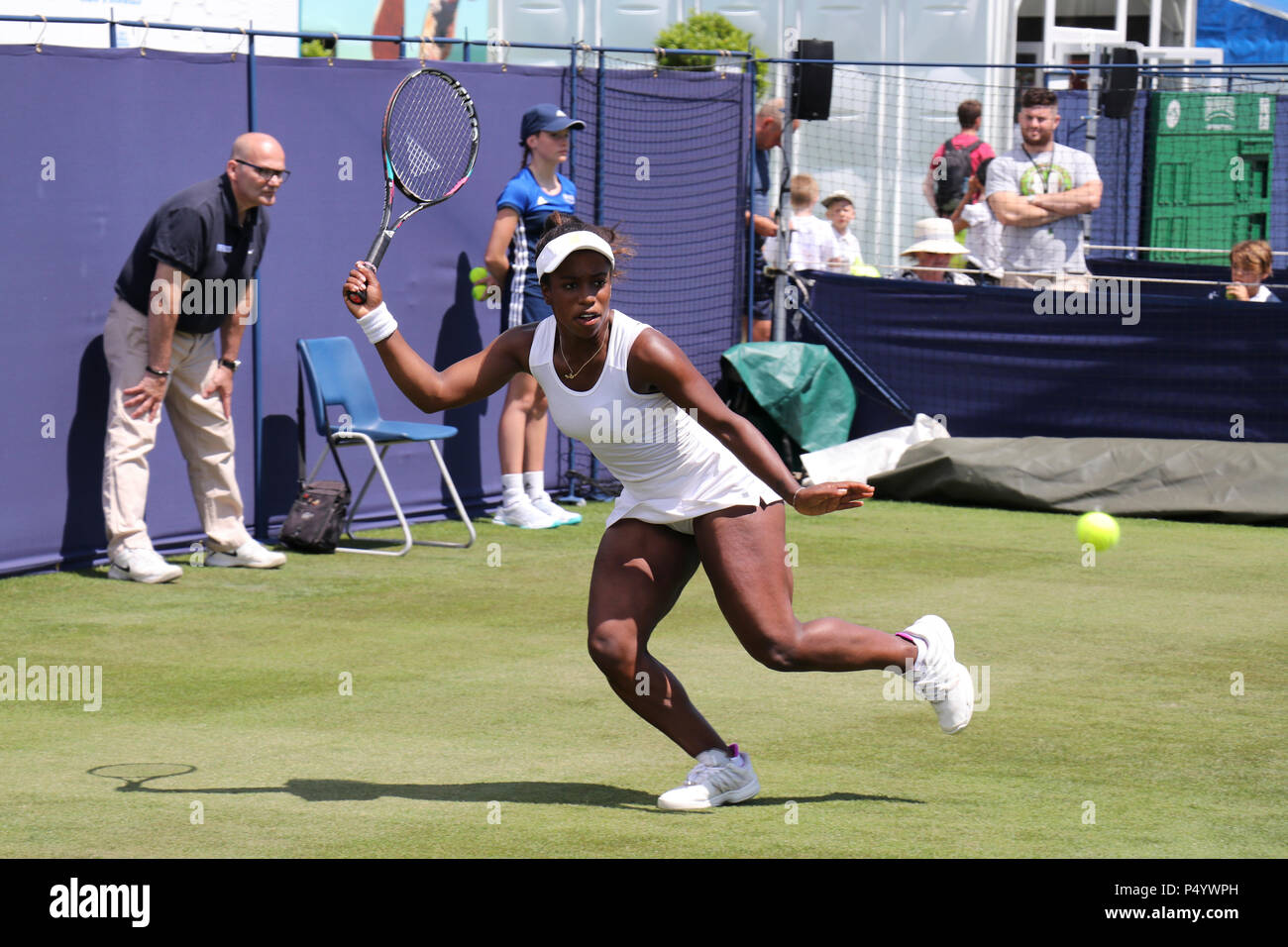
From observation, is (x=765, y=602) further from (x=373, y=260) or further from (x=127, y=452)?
(x=127, y=452)

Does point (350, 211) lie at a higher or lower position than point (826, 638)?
higher

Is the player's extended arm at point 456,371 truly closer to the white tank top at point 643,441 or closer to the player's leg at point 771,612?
the white tank top at point 643,441

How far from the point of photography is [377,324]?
5578 mm

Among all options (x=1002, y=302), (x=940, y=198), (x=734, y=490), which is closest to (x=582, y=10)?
(x=940, y=198)

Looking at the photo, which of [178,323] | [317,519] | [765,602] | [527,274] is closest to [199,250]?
[178,323]

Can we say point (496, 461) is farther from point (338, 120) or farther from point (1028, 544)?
point (1028, 544)

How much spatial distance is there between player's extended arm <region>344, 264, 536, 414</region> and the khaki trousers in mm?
4314

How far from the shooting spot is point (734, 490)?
5664 mm

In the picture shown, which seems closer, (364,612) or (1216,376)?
(364,612)

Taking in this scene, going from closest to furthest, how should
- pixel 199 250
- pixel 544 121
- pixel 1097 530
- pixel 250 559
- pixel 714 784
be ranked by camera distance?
pixel 714 784 < pixel 1097 530 < pixel 199 250 < pixel 250 559 < pixel 544 121

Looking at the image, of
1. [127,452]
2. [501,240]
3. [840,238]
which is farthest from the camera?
[840,238]

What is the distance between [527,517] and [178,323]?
295 centimetres

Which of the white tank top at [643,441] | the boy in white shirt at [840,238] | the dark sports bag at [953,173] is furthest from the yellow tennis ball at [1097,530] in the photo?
the dark sports bag at [953,173]
